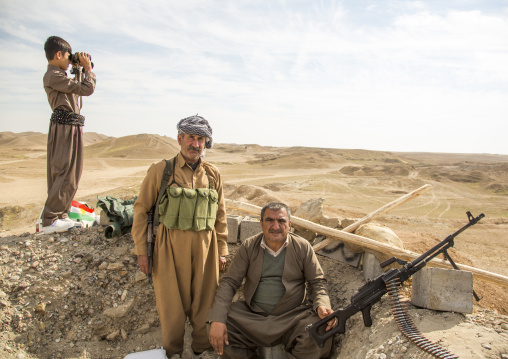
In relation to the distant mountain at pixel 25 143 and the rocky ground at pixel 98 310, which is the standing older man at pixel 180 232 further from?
the distant mountain at pixel 25 143

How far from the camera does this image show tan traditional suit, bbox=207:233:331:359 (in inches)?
116

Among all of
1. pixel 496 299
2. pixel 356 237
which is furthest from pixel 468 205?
pixel 356 237

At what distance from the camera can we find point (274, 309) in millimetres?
3080

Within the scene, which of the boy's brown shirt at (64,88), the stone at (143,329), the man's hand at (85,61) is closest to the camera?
the stone at (143,329)

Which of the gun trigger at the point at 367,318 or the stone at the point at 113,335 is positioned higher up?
the gun trigger at the point at 367,318

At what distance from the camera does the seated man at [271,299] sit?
2918mm

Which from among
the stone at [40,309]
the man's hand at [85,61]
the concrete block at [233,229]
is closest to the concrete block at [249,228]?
the concrete block at [233,229]

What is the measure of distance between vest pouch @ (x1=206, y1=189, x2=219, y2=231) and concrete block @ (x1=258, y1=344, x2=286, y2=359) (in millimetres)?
1190

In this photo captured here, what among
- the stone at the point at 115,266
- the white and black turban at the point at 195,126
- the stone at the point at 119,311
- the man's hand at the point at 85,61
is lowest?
the stone at the point at 119,311

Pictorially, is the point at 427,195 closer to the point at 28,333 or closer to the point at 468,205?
the point at 468,205

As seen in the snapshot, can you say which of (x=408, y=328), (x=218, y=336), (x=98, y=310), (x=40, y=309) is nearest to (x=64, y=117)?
(x=40, y=309)

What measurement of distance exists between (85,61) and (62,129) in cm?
82

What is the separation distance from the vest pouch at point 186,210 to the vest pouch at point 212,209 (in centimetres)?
16

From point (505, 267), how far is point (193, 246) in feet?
19.7
